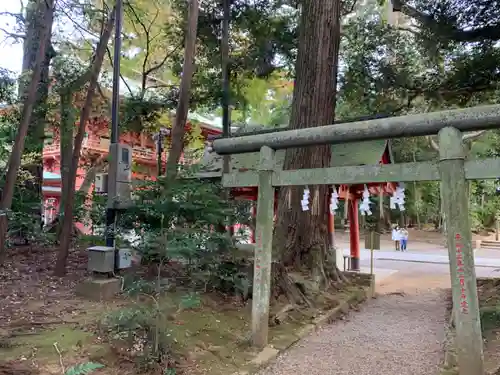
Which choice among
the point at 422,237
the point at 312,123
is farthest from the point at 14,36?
the point at 422,237

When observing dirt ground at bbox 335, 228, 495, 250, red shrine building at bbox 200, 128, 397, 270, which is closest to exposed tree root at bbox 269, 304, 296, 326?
red shrine building at bbox 200, 128, 397, 270

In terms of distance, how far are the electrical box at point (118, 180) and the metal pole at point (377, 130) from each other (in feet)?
5.20

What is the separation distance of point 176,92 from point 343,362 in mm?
9512

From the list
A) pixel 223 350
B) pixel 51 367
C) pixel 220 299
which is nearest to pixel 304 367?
pixel 223 350

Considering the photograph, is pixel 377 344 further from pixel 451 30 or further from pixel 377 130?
pixel 451 30

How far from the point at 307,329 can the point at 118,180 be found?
131 inches

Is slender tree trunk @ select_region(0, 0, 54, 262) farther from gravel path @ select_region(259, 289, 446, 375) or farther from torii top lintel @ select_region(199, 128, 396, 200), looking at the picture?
gravel path @ select_region(259, 289, 446, 375)

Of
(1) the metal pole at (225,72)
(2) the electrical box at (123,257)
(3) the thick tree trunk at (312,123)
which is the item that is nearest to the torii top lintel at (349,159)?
(1) the metal pole at (225,72)

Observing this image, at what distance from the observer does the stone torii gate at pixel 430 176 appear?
138 inches

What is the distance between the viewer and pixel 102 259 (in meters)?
5.64

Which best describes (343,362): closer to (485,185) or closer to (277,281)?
(277,281)

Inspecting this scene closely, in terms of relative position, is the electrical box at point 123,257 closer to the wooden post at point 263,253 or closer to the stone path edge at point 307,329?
the wooden post at point 263,253

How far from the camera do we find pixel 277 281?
21.4ft

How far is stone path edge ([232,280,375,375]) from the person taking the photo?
4.33 meters
